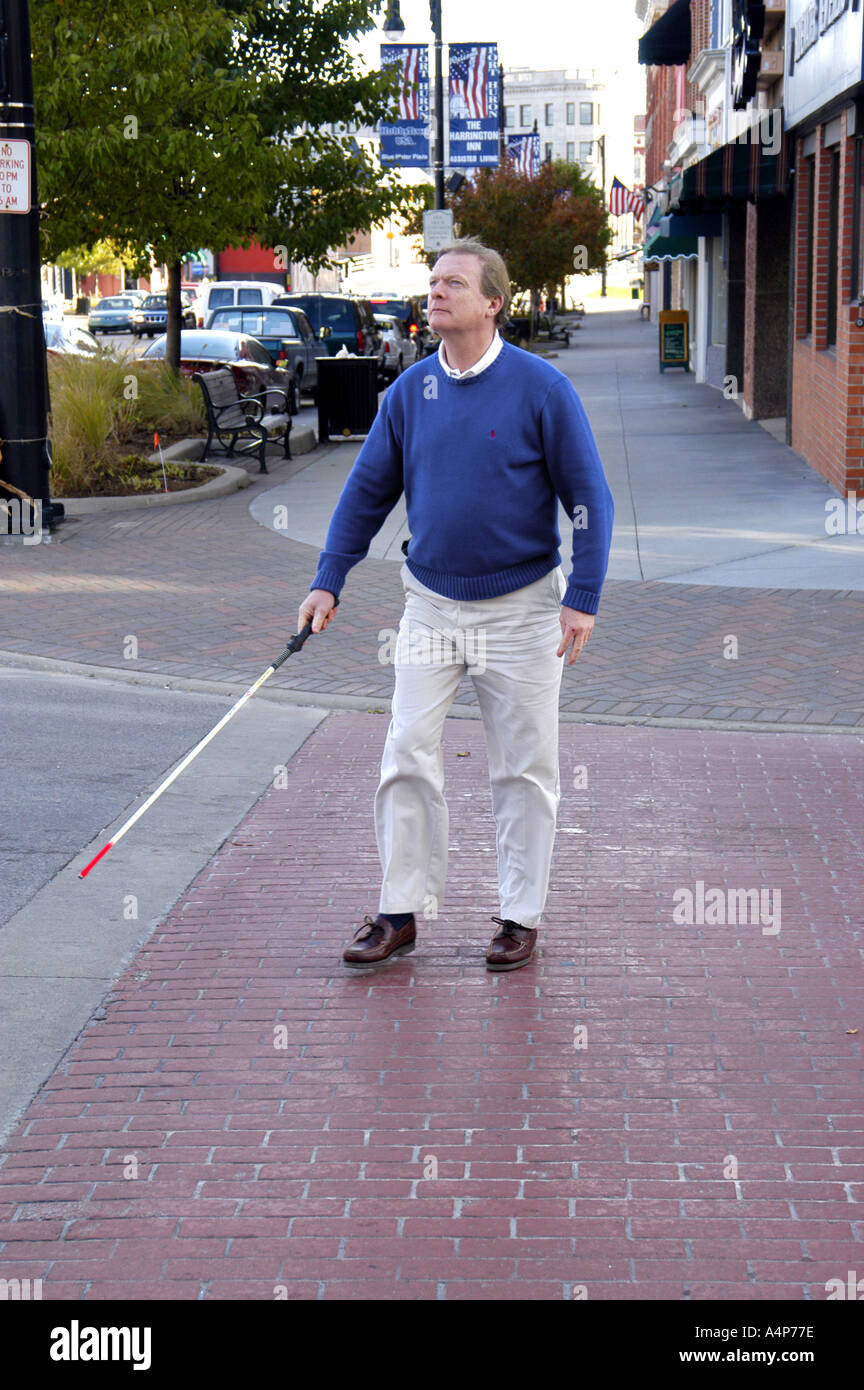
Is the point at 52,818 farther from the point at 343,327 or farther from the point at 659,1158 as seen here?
the point at 343,327

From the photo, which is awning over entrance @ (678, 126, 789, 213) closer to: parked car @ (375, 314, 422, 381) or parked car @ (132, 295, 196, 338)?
parked car @ (375, 314, 422, 381)

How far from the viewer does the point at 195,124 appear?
16359mm

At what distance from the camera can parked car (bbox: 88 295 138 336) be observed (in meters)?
49.4

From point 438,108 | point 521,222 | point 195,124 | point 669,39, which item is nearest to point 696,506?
point 195,124

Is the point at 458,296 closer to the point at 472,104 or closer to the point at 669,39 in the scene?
the point at 472,104

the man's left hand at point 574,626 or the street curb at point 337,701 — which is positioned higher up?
the man's left hand at point 574,626

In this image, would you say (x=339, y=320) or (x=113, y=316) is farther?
(x=113, y=316)

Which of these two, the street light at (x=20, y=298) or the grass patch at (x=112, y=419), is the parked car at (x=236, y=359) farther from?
the street light at (x=20, y=298)

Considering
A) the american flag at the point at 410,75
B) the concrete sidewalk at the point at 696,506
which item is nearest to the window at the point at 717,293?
the concrete sidewalk at the point at 696,506

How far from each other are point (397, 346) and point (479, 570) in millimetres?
30042

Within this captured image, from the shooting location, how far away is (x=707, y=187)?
1845 cm

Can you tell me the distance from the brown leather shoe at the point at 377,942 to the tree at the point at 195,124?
10.9m

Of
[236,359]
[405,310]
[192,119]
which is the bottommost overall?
[236,359]

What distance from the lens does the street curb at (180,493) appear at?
562 inches
